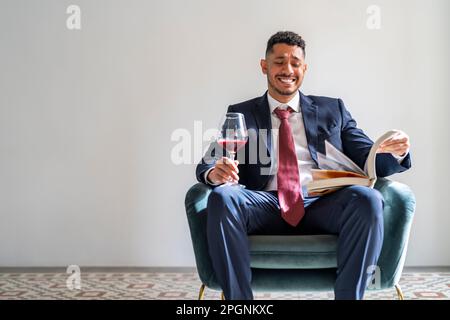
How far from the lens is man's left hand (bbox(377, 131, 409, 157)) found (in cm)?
203

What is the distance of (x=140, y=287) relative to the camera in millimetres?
2990

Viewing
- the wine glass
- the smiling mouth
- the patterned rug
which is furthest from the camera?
the patterned rug

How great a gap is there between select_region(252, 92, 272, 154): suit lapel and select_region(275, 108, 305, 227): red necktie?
42mm

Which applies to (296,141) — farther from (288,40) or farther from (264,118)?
(288,40)

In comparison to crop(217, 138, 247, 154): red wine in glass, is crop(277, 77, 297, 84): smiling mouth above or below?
above

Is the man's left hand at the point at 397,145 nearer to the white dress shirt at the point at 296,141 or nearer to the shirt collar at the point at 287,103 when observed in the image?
the white dress shirt at the point at 296,141

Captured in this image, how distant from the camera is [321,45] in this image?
329cm

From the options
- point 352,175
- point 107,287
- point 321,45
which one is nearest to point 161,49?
point 321,45

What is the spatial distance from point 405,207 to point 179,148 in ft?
5.33

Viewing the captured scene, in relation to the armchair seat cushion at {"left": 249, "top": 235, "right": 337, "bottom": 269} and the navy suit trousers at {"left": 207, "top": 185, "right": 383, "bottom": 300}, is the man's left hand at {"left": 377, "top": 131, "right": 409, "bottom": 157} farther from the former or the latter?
the armchair seat cushion at {"left": 249, "top": 235, "right": 337, "bottom": 269}

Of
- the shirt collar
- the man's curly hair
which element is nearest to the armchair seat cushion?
the shirt collar

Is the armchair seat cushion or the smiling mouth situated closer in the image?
the armchair seat cushion

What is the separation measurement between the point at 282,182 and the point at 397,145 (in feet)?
1.50

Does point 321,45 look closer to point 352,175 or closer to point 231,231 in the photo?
point 352,175
